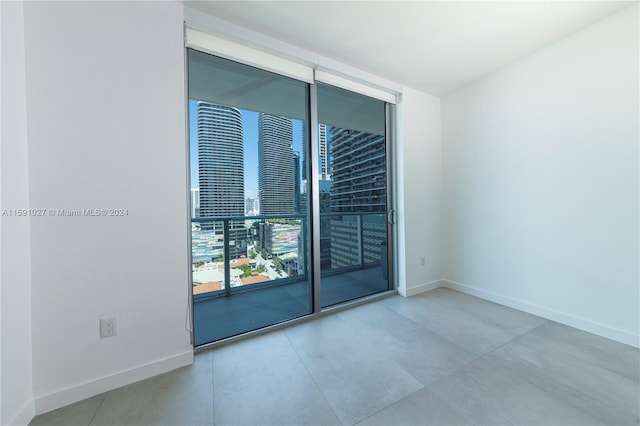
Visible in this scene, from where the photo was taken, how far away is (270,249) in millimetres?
2469

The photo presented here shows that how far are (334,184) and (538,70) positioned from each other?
90.1 inches

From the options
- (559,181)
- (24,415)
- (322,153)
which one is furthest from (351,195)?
(24,415)

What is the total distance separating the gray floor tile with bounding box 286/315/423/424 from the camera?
1.36 metres

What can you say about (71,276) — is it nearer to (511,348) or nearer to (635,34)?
(511,348)

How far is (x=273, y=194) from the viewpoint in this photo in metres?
2.36

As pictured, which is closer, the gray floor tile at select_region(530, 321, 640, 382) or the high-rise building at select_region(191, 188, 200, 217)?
the gray floor tile at select_region(530, 321, 640, 382)

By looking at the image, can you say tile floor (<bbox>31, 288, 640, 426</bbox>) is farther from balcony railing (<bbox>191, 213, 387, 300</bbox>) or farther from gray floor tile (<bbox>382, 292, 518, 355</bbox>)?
balcony railing (<bbox>191, 213, 387, 300</bbox>)

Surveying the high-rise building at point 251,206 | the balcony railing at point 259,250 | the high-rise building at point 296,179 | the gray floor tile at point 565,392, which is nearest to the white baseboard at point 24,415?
the balcony railing at point 259,250

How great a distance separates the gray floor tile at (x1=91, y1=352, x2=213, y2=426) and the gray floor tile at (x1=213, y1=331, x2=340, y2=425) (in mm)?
76

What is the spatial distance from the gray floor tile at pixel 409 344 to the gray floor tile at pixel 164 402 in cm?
125

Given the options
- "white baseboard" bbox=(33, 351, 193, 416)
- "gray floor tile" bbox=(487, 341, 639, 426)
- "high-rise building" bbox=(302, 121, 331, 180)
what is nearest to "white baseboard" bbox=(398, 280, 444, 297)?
"gray floor tile" bbox=(487, 341, 639, 426)

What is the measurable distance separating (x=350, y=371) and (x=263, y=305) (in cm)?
120

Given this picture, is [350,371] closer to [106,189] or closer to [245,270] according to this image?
[245,270]

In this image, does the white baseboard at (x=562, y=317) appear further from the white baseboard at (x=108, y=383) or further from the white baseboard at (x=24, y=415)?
the white baseboard at (x=24, y=415)
